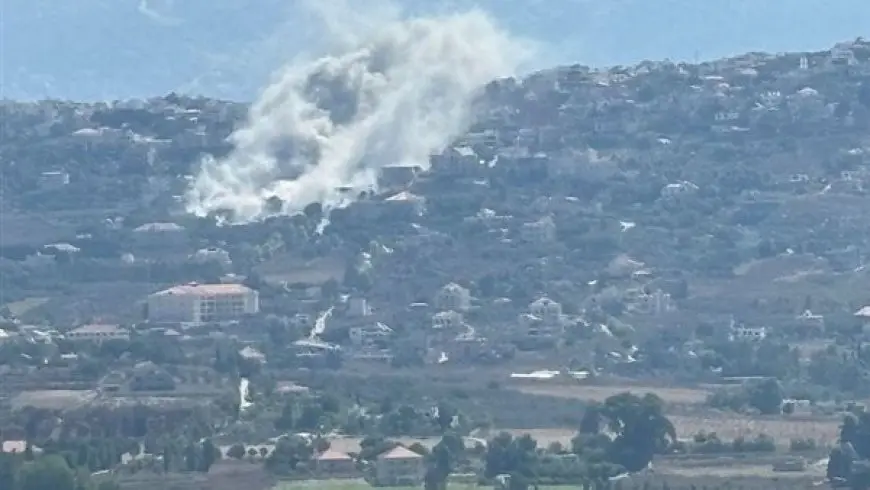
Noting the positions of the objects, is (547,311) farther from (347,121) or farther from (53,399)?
(347,121)

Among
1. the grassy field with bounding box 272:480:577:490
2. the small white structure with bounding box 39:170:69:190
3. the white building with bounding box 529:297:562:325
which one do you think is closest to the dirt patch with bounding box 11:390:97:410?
the grassy field with bounding box 272:480:577:490

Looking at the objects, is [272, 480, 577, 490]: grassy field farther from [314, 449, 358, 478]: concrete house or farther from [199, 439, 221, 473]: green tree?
[199, 439, 221, 473]: green tree

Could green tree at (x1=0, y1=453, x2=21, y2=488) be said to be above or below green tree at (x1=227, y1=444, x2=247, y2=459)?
below

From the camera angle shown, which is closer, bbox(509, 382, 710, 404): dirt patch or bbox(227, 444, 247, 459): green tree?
bbox(227, 444, 247, 459): green tree

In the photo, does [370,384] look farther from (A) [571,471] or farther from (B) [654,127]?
(B) [654,127]

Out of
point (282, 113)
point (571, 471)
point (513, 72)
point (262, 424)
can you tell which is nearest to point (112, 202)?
point (282, 113)
